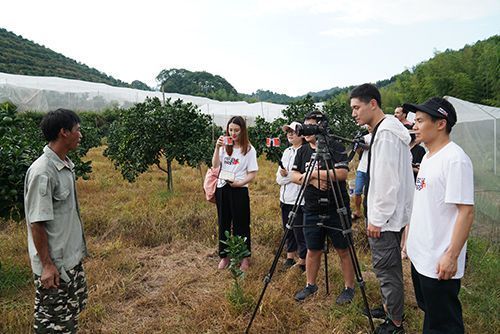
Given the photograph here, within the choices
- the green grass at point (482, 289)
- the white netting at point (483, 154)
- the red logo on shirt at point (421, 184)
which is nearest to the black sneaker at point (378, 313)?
the green grass at point (482, 289)

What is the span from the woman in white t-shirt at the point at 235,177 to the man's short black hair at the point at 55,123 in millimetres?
1678

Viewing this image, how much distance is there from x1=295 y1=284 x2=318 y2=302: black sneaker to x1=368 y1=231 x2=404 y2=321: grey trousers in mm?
732

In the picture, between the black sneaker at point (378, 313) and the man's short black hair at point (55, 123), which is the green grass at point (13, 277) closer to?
the man's short black hair at point (55, 123)

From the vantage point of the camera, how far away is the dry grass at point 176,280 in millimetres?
2688

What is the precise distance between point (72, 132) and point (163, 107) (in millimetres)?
4876

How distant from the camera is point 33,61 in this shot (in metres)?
35.8

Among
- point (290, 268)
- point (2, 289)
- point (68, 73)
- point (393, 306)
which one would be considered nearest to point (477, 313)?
point (393, 306)

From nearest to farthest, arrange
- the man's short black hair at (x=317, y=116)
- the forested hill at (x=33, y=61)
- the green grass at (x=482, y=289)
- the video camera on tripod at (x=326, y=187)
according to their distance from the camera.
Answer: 1. the video camera on tripod at (x=326, y=187)
2. the green grass at (x=482, y=289)
3. the man's short black hair at (x=317, y=116)
4. the forested hill at (x=33, y=61)

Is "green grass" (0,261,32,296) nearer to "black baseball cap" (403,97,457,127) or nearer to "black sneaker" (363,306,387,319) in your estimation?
"black sneaker" (363,306,387,319)

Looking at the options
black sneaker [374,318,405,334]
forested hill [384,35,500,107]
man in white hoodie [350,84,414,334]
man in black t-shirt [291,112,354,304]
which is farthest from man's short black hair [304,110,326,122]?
forested hill [384,35,500,107]

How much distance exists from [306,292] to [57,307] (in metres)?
1.89

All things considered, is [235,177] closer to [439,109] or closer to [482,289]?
[439,109]

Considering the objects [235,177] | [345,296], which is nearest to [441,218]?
[345,296]

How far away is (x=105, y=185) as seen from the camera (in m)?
7.56
